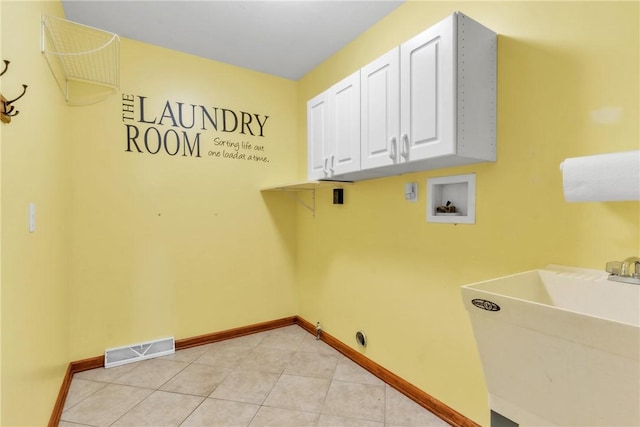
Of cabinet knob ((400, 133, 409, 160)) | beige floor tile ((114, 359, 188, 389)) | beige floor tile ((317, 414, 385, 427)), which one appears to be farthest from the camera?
beige floor tile ((114, 359, 188, 389))

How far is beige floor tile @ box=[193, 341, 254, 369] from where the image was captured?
2471 mm

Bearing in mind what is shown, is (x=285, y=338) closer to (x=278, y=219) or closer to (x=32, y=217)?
(x=278, y=219)

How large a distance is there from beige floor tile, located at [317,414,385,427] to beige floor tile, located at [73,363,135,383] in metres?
1.58

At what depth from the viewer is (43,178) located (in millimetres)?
1574

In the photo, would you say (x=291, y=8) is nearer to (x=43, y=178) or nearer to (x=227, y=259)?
(x=43, y=178)

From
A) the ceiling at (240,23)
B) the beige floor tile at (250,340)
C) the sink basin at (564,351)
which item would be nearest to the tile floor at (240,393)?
the beige floor tile at (250,340)

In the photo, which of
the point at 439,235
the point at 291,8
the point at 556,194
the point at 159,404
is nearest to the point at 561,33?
the point at 556,194

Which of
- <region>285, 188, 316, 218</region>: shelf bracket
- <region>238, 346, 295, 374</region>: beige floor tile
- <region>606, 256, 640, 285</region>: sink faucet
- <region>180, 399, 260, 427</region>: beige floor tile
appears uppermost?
<region>285, 188, 316, 218</region>: shelf bracket

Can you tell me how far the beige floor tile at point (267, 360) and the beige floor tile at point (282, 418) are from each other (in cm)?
45

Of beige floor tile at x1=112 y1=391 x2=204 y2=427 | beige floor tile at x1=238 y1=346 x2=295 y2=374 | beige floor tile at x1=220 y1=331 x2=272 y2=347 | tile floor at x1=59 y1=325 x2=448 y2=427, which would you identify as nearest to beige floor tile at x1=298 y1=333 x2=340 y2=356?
tile floor at x1=59 y1=325 x2=448 y2=427

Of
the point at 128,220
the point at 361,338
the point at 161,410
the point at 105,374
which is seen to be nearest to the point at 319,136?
the point at 361,338

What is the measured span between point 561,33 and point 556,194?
0.67 meters

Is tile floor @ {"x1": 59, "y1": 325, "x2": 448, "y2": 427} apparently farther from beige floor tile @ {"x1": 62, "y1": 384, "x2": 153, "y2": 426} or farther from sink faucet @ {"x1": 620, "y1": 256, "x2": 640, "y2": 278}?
sink faucet @ {"x1": 620, "y1": 256, "x2": 640, "y2": 278}

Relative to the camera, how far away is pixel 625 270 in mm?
1070
